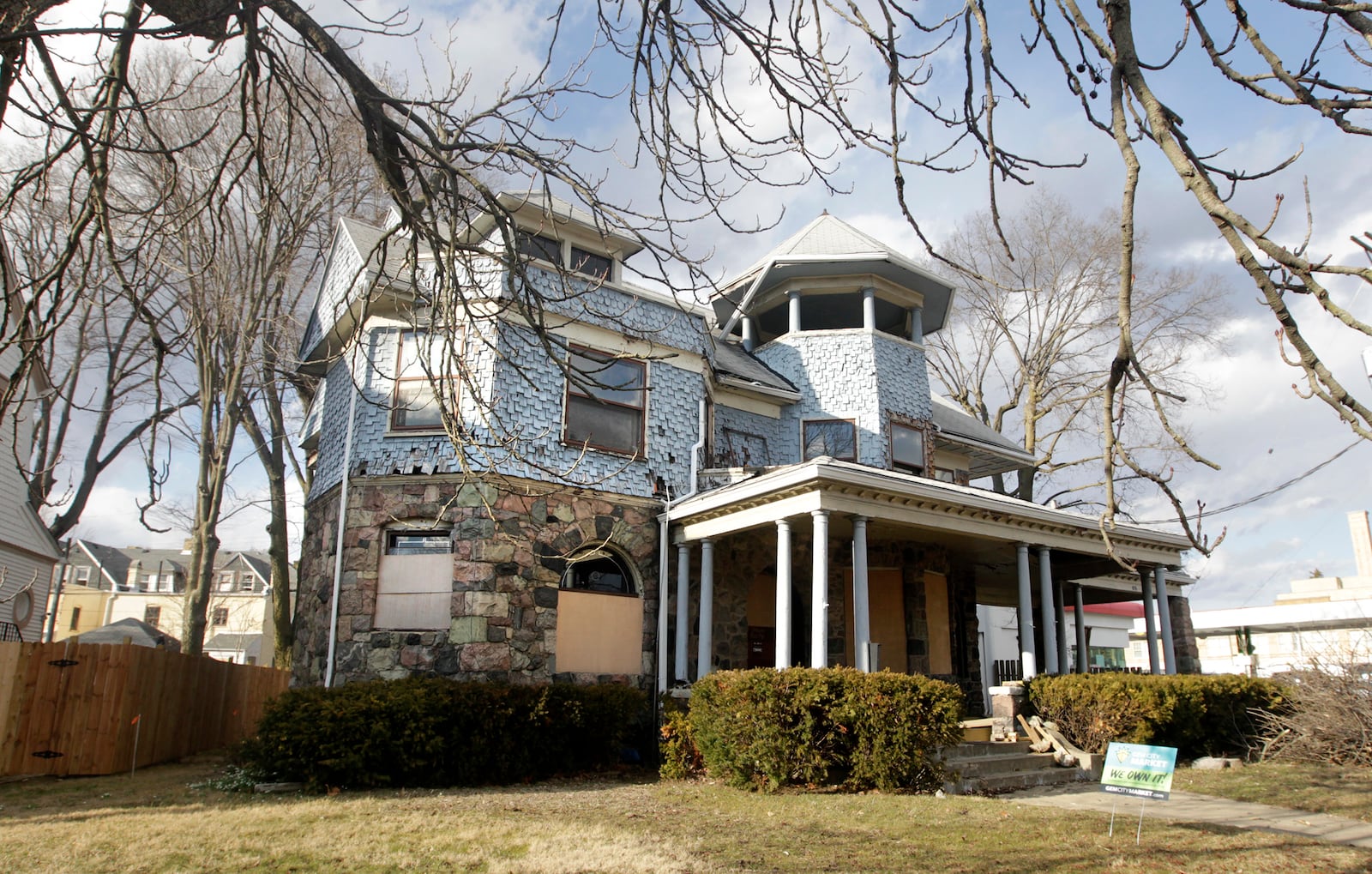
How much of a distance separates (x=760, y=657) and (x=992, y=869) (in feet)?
28.9

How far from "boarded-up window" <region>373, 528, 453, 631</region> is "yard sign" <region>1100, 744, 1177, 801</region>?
779 centimetres

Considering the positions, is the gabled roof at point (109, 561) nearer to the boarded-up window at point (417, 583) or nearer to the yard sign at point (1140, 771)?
the boarded-up window at point (417, 583)

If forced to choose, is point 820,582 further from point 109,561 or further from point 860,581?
point 109,561

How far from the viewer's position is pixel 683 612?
1314 centimetres

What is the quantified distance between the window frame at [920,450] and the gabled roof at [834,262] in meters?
2.66

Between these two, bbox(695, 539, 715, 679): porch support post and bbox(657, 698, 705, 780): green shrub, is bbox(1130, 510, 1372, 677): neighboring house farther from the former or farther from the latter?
bbox(657, 698, 705, 780): green shrub

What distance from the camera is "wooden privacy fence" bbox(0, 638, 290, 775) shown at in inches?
407

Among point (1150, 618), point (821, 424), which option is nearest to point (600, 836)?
point (821, 424)

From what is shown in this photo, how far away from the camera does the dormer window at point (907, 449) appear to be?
53.3 ft

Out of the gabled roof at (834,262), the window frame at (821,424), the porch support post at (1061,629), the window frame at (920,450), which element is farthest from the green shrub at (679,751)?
the gabled roof at (834,262)

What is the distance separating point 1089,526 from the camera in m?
13.7

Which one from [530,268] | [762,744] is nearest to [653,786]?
[762,744]

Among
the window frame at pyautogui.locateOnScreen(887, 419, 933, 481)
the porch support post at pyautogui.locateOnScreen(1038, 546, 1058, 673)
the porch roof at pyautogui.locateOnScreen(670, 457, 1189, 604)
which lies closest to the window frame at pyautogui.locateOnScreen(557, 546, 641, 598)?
the porch roof at pyautogui.locateOnScreen(670, 457, 1189, 604)

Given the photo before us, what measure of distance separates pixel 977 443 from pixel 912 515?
6.65 metres
